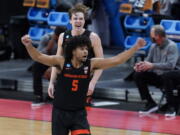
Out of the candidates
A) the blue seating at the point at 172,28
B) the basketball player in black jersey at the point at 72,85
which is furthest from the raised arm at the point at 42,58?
the blue seating at the point at 172,28

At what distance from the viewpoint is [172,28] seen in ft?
37.4

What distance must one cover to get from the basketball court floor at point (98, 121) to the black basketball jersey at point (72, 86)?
7.74ft

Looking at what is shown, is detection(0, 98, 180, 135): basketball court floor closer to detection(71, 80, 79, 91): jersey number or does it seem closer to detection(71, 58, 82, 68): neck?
detection(71, 80, 79, 91): jersey number

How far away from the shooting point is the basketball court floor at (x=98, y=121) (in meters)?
9.03

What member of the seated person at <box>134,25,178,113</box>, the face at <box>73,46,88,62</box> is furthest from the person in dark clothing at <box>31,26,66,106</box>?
the face at <box>73,46,88,62</box>

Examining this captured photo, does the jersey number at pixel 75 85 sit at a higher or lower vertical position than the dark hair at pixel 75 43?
lower

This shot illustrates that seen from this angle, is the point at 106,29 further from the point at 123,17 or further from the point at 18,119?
the point at 18,119

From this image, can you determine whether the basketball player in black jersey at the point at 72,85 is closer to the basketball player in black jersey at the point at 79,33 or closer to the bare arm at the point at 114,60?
the bare arm at the point at 114,60

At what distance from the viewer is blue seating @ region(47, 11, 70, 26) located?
12875mm

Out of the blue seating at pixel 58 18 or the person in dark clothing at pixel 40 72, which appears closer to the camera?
the person in dark clothing at pixel 40 72

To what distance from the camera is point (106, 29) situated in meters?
15.1

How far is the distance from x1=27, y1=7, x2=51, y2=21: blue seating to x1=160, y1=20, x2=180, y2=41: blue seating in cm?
301

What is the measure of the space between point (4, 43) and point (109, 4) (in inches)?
102

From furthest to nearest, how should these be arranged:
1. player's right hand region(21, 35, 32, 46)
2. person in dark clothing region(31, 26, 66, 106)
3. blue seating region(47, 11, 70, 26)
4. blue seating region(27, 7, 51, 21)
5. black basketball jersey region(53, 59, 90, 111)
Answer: blue seating region(27, 7, 51, 21) < blue seating region(47, 11, 70, 26) < person in dark clothing region(31, 26, 66, 106) < black basketball jersey region(53, 59, 90, 111) < player's right hand region(21, 35, 32, 46)
